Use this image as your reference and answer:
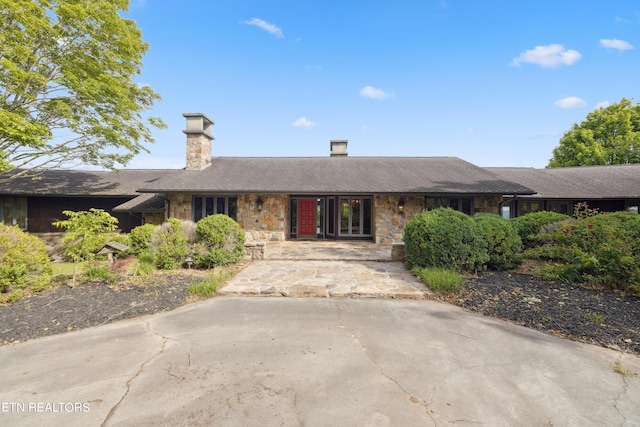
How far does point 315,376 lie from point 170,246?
266 inches

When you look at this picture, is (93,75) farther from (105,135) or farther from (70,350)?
(70,350)

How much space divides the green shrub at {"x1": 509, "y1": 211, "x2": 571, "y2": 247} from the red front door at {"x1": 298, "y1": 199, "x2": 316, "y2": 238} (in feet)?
28.7

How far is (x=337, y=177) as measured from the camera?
47.5 ft

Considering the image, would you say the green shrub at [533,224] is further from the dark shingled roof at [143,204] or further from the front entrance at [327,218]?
the dark shingled roof at [143,204]

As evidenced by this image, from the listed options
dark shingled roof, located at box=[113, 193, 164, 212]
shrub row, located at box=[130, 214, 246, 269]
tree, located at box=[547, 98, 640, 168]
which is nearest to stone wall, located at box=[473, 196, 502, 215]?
shrub row, located at box=[130, 214, 246, 269]

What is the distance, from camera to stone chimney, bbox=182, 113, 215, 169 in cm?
1433

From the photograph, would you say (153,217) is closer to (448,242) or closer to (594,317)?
(448,242)

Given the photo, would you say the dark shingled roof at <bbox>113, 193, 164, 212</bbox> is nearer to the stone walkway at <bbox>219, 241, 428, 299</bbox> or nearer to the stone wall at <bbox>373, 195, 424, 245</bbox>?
the stone walkway at <bbox>219, 241, 428, 299</bbox>

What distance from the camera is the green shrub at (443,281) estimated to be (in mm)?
6145

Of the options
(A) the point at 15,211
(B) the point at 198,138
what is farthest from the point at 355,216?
(A) the point at 15,211

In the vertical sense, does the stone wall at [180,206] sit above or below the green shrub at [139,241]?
above

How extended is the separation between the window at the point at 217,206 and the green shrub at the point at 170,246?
5194 millimetres

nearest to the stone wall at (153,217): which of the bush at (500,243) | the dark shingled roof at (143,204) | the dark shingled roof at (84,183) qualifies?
the dark shingled roof at (143,204)

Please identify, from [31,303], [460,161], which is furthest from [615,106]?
A: [31,303]
